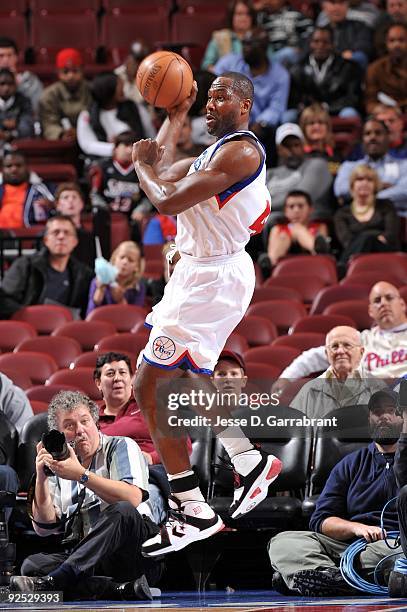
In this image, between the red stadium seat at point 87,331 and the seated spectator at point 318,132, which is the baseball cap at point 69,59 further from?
the red stadium seat at point 87,331

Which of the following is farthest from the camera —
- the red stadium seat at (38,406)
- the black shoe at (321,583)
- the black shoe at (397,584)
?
the red stadium seat at (38,406)

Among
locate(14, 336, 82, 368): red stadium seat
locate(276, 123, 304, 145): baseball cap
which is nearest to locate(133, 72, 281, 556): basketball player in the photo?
locate(14, 336, 82, 368): red stadium seat

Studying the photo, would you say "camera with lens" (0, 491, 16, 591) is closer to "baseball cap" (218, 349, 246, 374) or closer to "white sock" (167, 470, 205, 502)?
"white sock" (167, 470, 205, 502)

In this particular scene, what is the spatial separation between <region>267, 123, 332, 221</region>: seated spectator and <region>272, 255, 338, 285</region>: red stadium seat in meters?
0.94

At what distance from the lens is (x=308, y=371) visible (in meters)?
9.00

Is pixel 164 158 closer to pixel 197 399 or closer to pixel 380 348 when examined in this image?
pixel 197 399

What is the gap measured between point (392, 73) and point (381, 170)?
2298 mm

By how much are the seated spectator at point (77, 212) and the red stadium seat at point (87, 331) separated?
1.18 metres

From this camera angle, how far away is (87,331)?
10.1 m

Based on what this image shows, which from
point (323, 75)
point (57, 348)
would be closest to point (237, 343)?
point (57, 348)

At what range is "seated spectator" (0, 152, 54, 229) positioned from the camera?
1236 centimetres

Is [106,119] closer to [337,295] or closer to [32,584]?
[337,295]

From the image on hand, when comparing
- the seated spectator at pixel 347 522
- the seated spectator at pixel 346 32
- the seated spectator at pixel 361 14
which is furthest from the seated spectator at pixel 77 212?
the seated spectator at pixel 361 14

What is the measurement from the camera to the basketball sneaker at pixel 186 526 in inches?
248
